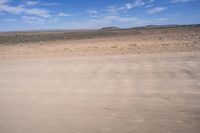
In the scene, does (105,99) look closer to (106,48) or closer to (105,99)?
(105,99)

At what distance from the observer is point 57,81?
8445mm

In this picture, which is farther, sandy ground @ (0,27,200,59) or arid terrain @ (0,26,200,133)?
sandy ground @ (0,27,200,59)

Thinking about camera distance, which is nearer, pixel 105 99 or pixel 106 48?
pixel 105 99

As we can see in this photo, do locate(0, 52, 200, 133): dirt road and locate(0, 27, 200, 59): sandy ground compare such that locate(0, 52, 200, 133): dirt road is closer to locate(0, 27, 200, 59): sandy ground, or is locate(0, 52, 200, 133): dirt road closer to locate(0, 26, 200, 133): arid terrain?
locate(0, 26, 200, 133): arid terrain

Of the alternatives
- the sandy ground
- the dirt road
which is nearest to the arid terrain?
the dirt road

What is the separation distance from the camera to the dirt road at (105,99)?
16.0 feet

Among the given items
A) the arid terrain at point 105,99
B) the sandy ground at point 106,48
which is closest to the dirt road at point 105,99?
the arid terrain at point 105,99

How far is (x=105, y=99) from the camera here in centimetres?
627

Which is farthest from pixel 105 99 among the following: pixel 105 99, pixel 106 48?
pixel 106 48

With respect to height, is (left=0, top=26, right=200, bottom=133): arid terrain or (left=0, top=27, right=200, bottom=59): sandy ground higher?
(left=0, top=27, right=200, bottom=59): sandy ground

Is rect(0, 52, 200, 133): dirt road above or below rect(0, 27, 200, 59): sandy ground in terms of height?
below

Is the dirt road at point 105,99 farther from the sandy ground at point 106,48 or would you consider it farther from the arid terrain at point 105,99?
the sandy ground at point 106,48

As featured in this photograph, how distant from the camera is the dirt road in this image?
16.0ft

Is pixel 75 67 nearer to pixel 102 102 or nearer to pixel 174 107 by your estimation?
pixel 102 102
